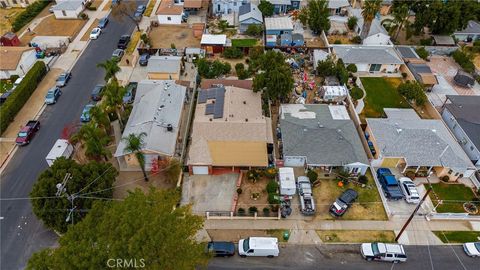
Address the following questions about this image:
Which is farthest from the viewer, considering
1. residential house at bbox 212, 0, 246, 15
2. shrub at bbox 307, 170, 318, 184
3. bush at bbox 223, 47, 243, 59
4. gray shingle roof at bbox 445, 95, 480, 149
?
residential house at bbox 212, 0, 246, 15

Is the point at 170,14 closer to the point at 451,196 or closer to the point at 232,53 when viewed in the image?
the point at 232,53

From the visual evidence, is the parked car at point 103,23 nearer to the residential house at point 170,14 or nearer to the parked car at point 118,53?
the residential house at point 170,14

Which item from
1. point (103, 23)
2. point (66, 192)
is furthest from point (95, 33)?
point (66, 192)

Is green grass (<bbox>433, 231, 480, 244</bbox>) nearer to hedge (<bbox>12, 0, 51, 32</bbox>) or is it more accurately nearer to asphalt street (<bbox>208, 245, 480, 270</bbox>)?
asphalt street (<bbox>208, 245, 480, 270</bbox>)

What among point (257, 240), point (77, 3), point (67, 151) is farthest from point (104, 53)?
point (257, 240)

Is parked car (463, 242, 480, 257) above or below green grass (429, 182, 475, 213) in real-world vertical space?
below

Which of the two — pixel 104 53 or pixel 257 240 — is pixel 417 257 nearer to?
pixel 257 240

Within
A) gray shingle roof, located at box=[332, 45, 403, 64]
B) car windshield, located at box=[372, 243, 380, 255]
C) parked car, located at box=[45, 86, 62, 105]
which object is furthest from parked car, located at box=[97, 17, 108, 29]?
car windshield, located at box=[372, 243, 380, 255]

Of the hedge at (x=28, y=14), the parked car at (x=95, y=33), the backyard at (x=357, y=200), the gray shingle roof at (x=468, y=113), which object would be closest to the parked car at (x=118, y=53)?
the parked car at (x=95, y=33)
